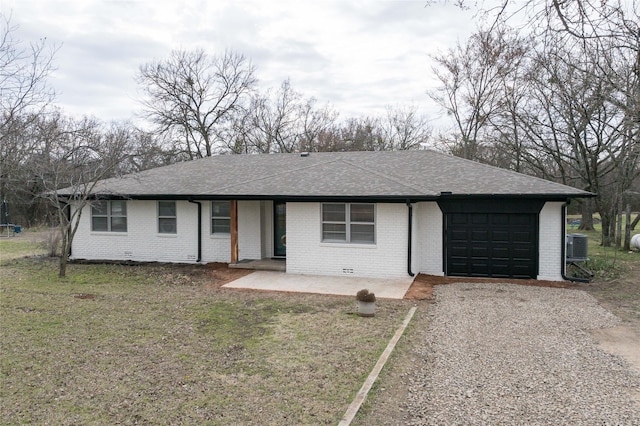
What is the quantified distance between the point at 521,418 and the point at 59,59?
845cm

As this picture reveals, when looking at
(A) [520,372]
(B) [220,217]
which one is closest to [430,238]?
(B) [220,217]

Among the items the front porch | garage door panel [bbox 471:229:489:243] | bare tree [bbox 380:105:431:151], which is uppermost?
bare tree [bbox 380:105:431:151]

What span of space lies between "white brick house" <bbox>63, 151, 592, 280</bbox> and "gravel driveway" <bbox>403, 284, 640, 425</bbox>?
10.9 feet

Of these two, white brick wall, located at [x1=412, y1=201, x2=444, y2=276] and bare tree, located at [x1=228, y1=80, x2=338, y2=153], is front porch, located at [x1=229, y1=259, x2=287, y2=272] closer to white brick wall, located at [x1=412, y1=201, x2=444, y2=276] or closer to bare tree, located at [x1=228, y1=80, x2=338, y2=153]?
white brick wall, located at [x1=412, y1=201, x2=444, y2=276]

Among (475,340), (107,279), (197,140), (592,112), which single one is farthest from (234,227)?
(197,140)

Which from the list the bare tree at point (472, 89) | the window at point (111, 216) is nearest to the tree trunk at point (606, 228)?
the bare tree at point (472, 89)

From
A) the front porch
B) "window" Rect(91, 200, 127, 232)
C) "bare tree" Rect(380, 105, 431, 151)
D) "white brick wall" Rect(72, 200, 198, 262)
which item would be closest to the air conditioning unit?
the front porch

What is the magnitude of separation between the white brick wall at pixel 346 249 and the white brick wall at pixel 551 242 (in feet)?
12.5

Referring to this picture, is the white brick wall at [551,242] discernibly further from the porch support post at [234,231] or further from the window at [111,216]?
the window at [111,216]

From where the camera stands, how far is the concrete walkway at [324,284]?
10773 mm

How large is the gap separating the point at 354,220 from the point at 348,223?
19 cm

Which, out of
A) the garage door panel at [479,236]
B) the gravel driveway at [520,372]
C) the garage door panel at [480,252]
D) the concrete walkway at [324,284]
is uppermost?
the garage door panel at [479,236]

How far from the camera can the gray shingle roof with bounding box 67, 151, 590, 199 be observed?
12266mm

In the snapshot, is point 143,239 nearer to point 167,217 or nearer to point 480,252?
point 167,217
